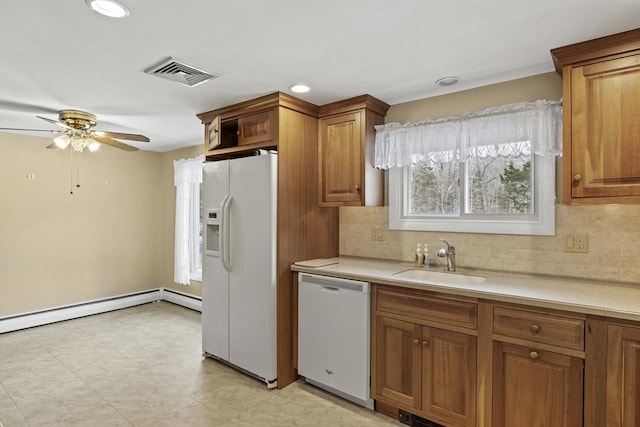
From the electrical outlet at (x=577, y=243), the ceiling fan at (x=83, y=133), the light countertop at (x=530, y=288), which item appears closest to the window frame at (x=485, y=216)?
the electrical outlet at (x=577, y=243)

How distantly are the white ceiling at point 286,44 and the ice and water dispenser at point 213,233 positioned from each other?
959 millimetres

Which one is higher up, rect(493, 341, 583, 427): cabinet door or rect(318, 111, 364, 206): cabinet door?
rect(318, 111, 364, 206): cabinet door

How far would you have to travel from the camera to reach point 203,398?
2678mm

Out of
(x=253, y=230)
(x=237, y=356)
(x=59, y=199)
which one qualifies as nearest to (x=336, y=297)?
(x=253, y=230)

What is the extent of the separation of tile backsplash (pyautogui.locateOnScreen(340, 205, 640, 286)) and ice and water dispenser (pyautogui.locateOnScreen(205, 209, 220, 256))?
146cm

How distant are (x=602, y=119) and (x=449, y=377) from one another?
1639 mm

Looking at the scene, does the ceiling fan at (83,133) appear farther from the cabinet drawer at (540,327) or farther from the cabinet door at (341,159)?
the cabinet drawer at (540,327)

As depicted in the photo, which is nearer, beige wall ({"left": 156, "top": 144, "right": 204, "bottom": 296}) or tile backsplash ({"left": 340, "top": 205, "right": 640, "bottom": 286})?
tile backsplash ({"left": 340, "top": 205, "right": 640, "bottom": 286})

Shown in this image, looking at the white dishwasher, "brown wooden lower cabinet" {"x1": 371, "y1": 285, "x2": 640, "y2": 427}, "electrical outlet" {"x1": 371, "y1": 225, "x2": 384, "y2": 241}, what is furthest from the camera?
"electrical outlet" {"x1": 371, "y1": 225, "x2": 384, "y2": 241}

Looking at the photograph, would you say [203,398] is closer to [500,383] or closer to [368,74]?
[500,383]

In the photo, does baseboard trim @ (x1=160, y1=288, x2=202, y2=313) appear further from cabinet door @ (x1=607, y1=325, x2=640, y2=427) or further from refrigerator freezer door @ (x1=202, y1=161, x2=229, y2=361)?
cabinet door @ (x1=607, y1=325, x2=640, y2=427)

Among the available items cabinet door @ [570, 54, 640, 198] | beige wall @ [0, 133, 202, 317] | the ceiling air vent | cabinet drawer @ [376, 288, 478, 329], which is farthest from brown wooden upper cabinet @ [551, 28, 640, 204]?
beige wall @ [0, 133, 202, 317]

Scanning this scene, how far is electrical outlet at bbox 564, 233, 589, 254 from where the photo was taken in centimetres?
225

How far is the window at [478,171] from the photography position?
2.36 meters
